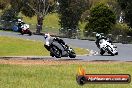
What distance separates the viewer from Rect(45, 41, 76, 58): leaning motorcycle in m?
26.2

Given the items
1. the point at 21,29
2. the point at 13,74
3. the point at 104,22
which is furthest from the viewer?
the point at 104,22

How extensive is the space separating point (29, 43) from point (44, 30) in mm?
19114

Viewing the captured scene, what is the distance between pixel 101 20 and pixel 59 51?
26692 mm

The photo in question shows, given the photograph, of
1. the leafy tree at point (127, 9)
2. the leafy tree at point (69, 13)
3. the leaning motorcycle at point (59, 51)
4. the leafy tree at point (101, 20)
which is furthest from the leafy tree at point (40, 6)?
the leaning motorcycle at point (59, 51)

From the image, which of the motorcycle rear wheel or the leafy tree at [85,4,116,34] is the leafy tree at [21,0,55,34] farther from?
the motorcycle rear wheel

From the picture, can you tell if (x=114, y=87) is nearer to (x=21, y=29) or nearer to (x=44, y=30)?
(x=21, y=29)

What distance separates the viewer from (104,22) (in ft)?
171

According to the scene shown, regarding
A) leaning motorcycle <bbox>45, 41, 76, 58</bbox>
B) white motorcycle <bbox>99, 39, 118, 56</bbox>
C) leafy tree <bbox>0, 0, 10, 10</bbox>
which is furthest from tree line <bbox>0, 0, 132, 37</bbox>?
leaning motorcycle <bbox>45, 41, 76, 58</bbox>

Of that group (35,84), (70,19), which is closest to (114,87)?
(35,84)

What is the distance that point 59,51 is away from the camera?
86.1 feet

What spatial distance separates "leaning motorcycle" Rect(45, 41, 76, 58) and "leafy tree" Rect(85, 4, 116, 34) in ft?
82.2

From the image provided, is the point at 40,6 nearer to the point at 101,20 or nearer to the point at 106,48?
the point at 101,20

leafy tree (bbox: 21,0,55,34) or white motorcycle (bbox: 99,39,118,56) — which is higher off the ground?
leafy tree (bbox: 21,0,55,34)

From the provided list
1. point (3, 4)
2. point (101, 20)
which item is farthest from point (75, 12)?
point (3, 4)
